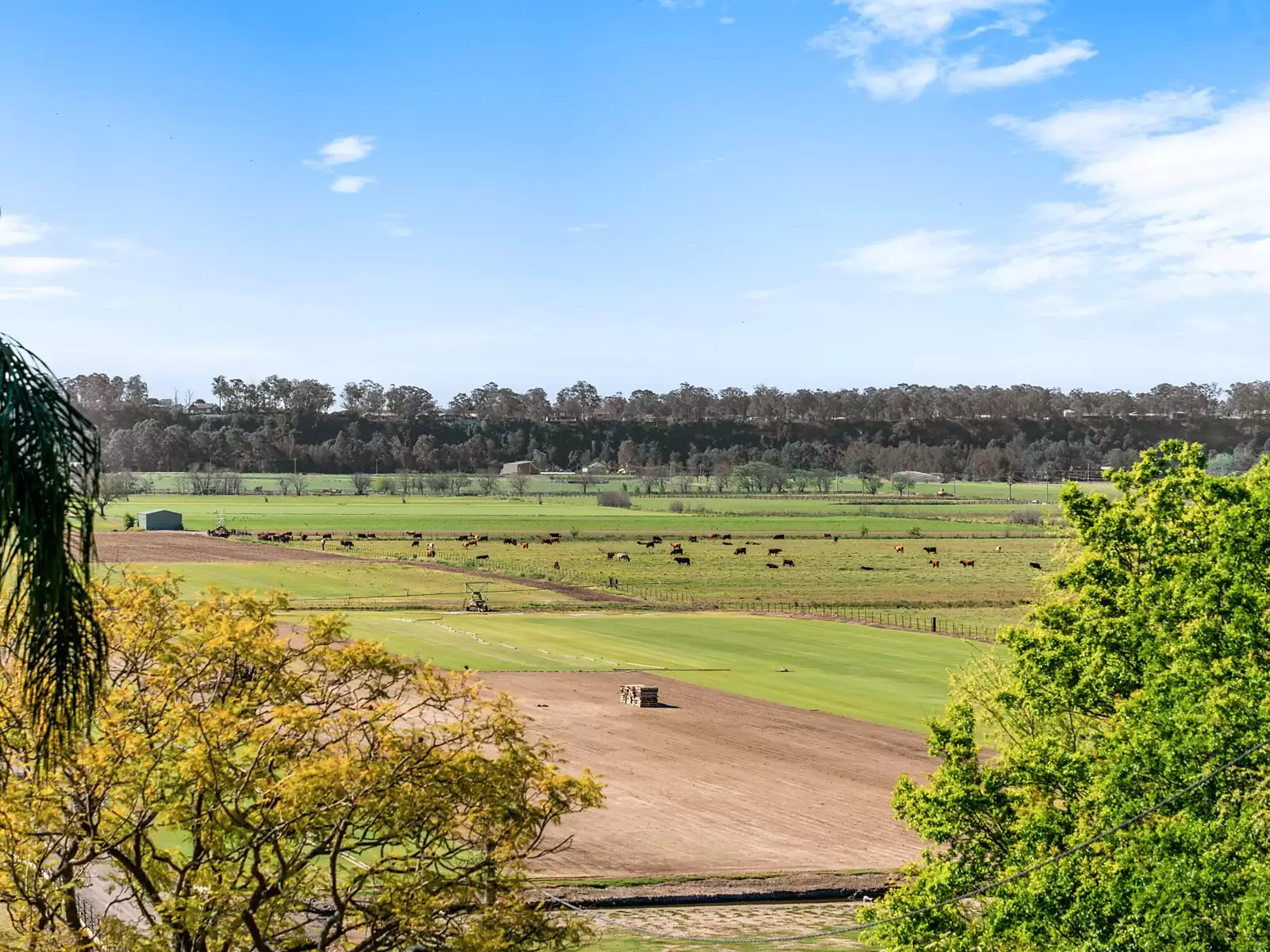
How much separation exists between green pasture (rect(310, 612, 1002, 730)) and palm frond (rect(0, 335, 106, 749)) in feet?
179

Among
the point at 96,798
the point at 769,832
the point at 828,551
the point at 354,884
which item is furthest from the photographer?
the point at 828,551

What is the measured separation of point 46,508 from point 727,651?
77.0m

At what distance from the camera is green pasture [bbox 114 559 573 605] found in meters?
108

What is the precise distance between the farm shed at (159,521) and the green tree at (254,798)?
165414 millimetres

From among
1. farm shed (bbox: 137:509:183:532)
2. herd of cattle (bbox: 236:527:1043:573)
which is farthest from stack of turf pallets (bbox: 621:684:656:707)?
farm shed (bbox: 137:509:183:532)

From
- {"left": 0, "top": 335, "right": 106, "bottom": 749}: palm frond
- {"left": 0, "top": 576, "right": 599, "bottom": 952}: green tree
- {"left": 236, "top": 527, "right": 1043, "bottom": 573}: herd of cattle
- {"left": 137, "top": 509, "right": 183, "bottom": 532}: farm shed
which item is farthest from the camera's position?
{"left": 137, "top": 509, "right": 183, "bottom": 532}: farm shed

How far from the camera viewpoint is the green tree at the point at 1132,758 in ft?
68.7

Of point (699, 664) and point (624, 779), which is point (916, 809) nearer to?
point (624, 779)

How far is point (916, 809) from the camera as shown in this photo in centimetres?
2572

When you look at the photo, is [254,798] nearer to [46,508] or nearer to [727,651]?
[46,508]

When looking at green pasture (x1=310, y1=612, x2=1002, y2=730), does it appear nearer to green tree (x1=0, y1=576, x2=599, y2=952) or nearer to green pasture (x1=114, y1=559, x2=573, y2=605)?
green pasture (x1=114, y1=559, x2=573, y2=605)

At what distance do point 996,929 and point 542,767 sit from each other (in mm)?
8689

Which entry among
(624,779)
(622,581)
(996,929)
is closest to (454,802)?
(996,929)

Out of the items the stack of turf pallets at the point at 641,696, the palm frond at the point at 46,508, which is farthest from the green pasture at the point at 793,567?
the palm frond at the point at 46,508
